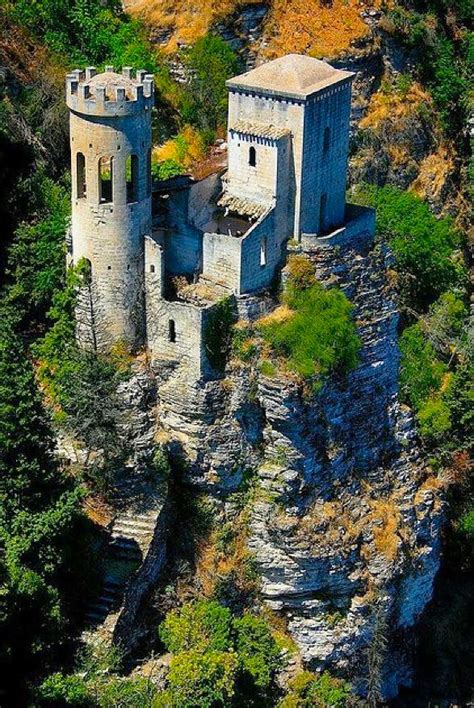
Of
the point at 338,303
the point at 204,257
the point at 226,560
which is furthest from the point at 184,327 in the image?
the point at 226,560

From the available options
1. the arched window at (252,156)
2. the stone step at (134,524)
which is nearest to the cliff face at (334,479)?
the stone step at (134,524)

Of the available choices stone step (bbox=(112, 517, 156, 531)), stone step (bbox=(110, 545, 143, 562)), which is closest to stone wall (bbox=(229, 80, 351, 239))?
stone step (bbox=(112, 517, 156, 531))

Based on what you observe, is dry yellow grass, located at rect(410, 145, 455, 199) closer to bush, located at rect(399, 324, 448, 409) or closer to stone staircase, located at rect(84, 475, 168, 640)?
bush, located at rect(399, 324, 448, 409)

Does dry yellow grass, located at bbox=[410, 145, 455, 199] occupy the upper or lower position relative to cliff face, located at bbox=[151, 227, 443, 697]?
upper

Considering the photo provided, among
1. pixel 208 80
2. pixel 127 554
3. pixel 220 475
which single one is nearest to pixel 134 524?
pixel 127 554

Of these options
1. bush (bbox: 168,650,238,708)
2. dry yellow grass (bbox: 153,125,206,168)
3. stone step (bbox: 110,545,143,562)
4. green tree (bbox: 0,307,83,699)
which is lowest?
bush (bbox: 168,650,238,708)
